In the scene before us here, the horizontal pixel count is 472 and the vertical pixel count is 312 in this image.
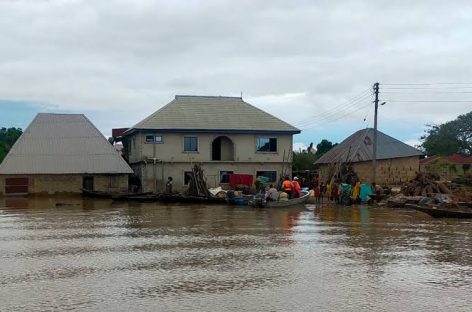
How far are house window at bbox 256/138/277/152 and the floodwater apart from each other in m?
21.7

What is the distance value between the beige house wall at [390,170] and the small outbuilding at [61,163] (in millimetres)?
15950

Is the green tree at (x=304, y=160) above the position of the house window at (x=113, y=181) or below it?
above

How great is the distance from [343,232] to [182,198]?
1723 centimetres

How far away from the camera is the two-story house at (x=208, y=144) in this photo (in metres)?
43.6

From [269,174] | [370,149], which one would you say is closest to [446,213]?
[269,174]

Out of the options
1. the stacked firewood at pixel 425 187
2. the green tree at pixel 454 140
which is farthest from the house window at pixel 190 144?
the green tree at pixel 454 140

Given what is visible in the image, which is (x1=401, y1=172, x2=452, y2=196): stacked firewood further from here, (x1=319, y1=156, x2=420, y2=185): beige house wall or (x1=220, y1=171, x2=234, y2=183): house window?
(x1=220, y1=171, x2=234, y2=183): house window

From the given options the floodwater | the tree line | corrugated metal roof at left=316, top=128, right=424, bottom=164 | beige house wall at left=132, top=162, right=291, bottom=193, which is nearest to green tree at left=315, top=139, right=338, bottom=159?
the tree line

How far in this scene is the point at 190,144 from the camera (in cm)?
4438

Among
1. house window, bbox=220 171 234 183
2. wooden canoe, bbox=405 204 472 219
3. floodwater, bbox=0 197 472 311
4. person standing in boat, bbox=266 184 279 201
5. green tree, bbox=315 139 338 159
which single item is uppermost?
green tree, bbox=315 139 338 159

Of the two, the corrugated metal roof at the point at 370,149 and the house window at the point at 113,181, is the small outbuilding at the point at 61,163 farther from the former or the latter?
the corrugated metal roof at the point at 370,149

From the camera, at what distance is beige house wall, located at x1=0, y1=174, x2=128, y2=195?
138 ft

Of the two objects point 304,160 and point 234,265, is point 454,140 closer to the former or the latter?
point 304,160

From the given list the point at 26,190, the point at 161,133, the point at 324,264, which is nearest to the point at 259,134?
the point at 161,133
